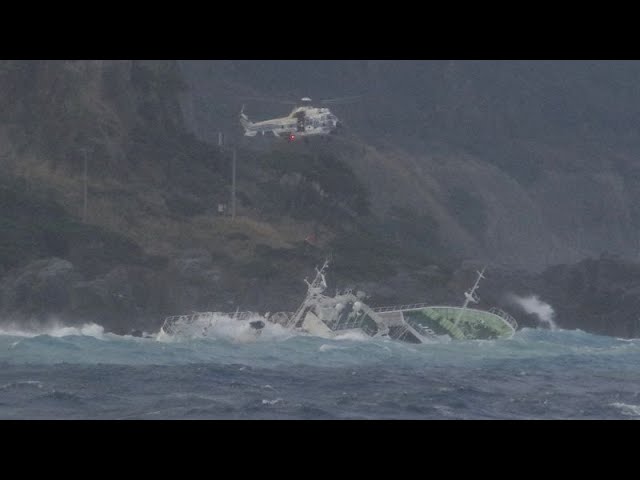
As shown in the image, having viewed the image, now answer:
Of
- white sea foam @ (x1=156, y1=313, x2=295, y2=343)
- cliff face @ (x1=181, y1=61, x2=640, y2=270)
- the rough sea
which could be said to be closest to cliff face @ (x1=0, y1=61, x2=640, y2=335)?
cliff face @ (x1=181, y1=61, x2=640, y2=270)

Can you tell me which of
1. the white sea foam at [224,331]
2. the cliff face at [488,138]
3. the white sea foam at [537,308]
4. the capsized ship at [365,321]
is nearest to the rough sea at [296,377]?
the white sea foam at [224,331]

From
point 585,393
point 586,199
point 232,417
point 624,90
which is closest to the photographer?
point 232,417

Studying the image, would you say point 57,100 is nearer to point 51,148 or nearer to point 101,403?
point 51,148

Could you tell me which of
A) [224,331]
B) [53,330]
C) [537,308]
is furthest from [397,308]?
[53,330]

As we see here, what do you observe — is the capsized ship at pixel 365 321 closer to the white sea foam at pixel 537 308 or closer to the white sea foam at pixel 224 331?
the white sea foam at pixel 224 331

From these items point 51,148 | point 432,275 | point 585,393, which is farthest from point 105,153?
point 585,393

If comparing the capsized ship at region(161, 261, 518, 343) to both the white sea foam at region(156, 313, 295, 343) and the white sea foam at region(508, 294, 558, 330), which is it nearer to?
the white sea foam at region(156, 313, 295, 343)
